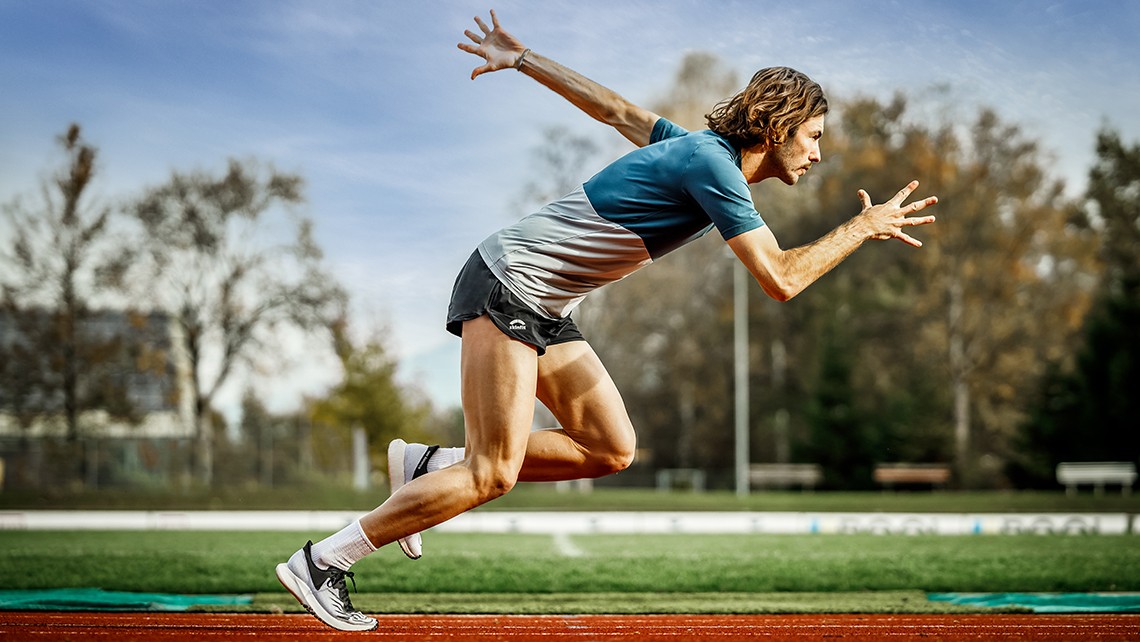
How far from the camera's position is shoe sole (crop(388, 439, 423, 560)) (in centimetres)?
450

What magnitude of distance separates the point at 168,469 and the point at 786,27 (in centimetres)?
2311

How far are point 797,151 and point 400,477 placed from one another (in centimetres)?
195

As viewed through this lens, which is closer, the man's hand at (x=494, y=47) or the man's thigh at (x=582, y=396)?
the man's thigh at (x=582, y=396)

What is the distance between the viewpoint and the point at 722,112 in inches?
166

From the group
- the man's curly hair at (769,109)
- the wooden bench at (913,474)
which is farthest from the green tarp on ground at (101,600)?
the wooden bench at (913,474)

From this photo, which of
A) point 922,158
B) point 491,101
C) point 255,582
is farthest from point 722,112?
point 922,158

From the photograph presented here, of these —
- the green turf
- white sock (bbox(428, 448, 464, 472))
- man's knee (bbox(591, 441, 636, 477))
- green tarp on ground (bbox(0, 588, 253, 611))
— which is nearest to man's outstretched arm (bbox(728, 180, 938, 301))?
man's knee (bbox(591, 441, 636, 477))

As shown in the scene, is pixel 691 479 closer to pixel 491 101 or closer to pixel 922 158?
pixel 922 158

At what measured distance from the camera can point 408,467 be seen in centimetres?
454

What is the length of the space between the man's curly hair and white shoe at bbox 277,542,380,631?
6.91 ft

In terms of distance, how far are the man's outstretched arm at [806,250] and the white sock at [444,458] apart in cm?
133

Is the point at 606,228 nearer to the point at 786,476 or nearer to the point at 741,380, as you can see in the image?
the point at 741,380

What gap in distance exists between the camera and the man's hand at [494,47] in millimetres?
4910

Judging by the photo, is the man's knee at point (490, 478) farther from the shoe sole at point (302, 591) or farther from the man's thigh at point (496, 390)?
the shoe sole at point (302, 591)
